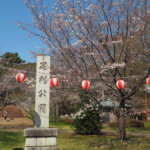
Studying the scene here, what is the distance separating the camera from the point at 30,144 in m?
7.47

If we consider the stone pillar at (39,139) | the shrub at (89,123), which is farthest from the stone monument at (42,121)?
the shrub at (89,123)

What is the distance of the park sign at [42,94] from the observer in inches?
313

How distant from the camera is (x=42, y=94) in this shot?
823 cm

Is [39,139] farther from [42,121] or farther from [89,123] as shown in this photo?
[89,123]

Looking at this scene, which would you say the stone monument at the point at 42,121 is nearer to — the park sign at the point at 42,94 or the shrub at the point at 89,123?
the park sign at the point at 42,94

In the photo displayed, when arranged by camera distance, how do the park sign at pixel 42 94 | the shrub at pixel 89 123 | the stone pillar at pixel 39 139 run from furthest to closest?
the shrub at pixel 89 123 → the park sign at pixel 42 94 → the stone pillar at pixel 39 139

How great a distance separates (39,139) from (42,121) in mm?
717

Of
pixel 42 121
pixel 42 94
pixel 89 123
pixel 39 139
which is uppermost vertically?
pixel 42 94

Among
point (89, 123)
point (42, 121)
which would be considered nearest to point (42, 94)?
point (42, 121)

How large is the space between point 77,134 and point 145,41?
29.4 ft

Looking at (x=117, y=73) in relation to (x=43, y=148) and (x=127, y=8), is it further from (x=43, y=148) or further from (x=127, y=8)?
(x=43, y=148)

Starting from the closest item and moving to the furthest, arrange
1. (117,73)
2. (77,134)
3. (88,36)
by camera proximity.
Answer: (88,36) < (117,73) < (77,134)

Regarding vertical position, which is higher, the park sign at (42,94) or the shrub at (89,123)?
the park sign at (42,94)

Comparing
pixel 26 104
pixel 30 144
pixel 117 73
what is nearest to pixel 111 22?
pixel 117 73
